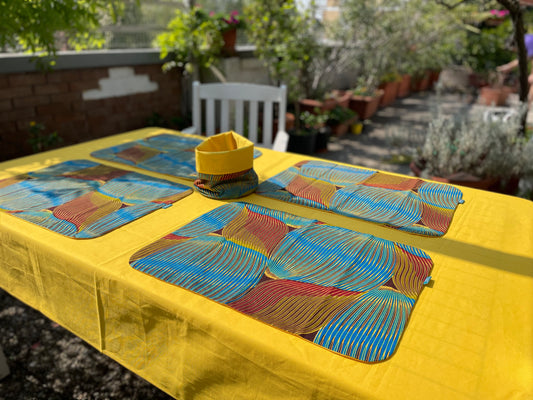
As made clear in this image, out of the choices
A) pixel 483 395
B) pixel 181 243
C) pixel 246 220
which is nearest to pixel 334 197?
pixel 246 220

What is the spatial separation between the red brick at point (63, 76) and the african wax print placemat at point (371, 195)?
229 cm

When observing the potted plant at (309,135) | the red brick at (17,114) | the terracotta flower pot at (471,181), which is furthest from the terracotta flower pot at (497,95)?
the red brick at (17,114)

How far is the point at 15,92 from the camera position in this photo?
8.82ft

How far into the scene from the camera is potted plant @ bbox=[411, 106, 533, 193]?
229 cm

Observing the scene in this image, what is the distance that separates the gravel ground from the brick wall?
4.81 feet

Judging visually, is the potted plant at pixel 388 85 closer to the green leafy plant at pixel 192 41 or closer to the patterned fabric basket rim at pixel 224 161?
the green leafy plant at pixel 192 41

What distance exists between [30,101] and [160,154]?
5.63 ft

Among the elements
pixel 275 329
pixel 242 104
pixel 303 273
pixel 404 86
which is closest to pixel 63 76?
pixel 242 104

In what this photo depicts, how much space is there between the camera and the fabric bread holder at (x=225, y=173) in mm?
1257

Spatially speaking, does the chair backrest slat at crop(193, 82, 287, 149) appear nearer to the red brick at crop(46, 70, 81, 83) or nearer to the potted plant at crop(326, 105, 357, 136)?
the red brick at crop(46, 70, 81, 83)

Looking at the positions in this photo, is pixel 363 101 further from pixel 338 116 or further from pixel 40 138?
pixel 40 138

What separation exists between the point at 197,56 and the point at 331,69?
1.82m

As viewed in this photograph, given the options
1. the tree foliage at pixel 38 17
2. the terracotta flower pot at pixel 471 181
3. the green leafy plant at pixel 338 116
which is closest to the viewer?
the tree foliage at pixel 38 17

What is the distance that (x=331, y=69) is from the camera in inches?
189
